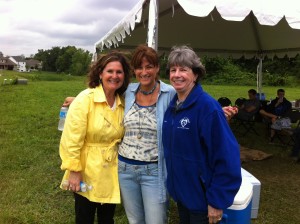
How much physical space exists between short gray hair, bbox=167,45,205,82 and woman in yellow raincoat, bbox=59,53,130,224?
0.50 metres

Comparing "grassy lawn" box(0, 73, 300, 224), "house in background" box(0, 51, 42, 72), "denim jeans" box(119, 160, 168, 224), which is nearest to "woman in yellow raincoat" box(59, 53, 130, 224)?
"denim jeans" box(119, 160, 168, 224)

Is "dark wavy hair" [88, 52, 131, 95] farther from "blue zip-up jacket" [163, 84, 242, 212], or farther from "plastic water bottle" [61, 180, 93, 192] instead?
"plastic water bottle" [61, 180, 93, 192]

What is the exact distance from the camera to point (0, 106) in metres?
13.8

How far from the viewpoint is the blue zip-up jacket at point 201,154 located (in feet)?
5.85

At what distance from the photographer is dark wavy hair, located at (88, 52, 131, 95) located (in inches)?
92.4

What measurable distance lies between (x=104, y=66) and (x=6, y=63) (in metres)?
123

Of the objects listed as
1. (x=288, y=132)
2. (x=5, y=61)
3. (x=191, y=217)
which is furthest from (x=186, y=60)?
(x=5, y=61)

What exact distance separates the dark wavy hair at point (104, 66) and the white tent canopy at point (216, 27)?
1191mm

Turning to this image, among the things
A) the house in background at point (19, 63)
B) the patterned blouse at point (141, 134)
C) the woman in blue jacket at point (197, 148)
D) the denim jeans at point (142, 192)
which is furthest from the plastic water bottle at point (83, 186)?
the house in background at point (19, 63)

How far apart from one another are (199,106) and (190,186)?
1.55 feet

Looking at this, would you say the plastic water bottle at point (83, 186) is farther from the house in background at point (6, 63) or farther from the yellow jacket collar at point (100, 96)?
the house in background at point (6, 63)

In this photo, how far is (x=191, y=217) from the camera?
79.7 inches

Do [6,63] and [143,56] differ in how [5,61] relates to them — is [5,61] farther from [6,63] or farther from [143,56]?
[143,56]

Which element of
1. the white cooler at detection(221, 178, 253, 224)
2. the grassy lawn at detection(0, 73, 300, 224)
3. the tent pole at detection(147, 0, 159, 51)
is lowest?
the grassy lawn at detection(0, 73, 300, 224)
